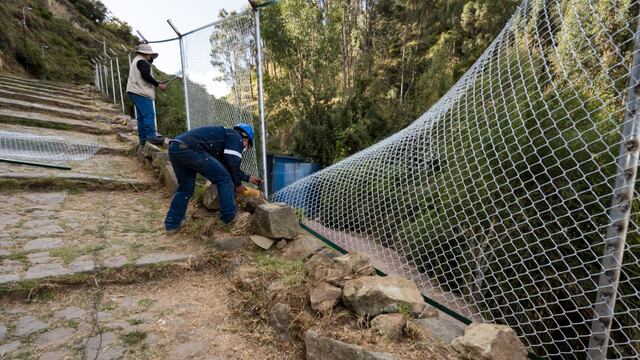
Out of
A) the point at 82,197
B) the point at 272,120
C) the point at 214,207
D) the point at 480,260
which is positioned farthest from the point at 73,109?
the point at 480,260

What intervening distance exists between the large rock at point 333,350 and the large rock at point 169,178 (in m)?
2.68

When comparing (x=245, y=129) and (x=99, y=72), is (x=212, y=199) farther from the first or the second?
(x=99, y=72)

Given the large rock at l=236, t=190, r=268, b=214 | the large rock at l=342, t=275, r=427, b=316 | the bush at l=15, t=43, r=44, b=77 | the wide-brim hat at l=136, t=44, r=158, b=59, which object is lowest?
the large rock at l=342, t=275, r=427, b=316

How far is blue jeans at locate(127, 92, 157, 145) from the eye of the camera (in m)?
4.71

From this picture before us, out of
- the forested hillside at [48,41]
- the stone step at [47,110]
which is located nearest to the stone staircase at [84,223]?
the stone step at [47,110]

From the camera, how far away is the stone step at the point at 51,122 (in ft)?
19.9

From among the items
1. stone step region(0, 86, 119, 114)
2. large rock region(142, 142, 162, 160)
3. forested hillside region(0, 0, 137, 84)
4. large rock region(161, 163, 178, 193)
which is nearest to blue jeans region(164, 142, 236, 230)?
large rock region(161, 163, 178, 193)

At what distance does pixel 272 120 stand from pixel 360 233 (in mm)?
8027

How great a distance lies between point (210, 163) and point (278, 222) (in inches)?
30.0

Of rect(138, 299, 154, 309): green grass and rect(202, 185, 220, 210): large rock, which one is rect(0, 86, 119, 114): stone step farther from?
rect(138, 299, 154, 309): green grass

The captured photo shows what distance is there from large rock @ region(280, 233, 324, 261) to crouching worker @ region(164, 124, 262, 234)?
0.62 metres

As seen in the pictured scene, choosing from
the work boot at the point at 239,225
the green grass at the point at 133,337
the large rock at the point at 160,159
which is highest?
the large rock at the point at 160,159

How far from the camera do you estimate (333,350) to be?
4.87ft

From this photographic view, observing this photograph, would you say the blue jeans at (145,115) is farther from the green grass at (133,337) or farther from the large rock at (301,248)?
the green grass at (133,337)
